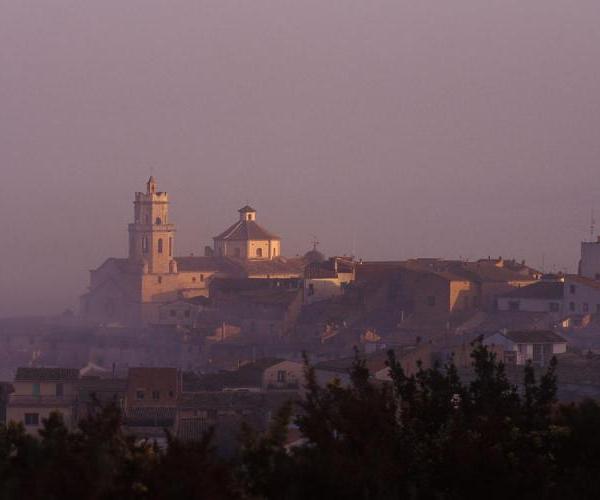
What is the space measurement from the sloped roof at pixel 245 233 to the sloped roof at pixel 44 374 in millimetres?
52209

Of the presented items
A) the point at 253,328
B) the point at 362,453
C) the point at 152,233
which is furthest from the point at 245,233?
the point at 362,453

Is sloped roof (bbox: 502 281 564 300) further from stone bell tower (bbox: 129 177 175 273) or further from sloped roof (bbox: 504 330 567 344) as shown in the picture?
stone bell tower (bbox: 129 177 175 273)

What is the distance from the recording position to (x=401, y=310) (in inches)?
2640

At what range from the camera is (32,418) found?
37.6 meters

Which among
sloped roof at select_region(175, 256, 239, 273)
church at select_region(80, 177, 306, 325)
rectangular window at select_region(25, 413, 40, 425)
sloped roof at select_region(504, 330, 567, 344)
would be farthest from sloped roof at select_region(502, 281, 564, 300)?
rectangular window at select_region(25, 413, 40, 425)

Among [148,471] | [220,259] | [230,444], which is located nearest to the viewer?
[148,471]

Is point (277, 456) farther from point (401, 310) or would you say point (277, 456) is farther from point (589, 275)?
point (589, 275)

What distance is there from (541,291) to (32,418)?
29.0m

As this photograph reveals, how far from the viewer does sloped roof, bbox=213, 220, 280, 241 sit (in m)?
93.2

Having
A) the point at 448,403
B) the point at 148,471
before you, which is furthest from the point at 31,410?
the point at 148,471

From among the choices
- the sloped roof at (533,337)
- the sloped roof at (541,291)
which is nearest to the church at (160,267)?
the sloped roof at (541,291)

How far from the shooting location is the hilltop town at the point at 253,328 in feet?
128

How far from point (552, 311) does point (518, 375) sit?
22.0 m

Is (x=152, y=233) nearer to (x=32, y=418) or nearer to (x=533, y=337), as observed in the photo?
(x=533, y=337)
